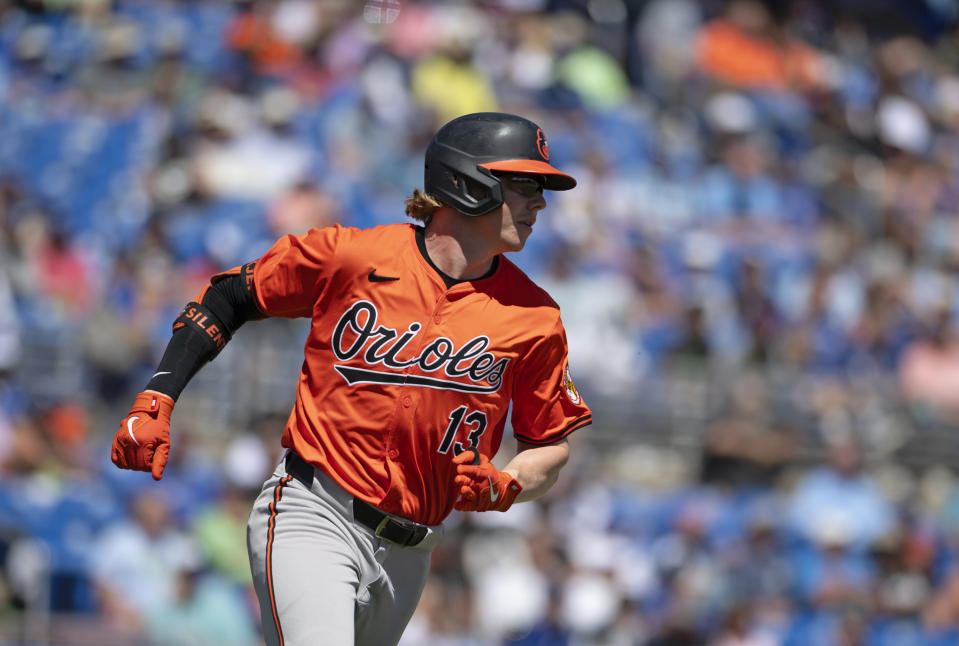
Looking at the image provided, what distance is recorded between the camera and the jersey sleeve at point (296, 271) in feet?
13.4

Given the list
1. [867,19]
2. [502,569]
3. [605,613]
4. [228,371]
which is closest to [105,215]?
[228,371]

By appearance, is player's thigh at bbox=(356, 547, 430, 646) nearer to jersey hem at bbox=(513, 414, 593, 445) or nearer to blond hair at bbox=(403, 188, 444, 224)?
jersey hem at bbox=(513, 414, 593, 445)

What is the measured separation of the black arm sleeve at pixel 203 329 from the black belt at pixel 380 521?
426mm

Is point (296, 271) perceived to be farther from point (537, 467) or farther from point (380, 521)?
point (537, 467)

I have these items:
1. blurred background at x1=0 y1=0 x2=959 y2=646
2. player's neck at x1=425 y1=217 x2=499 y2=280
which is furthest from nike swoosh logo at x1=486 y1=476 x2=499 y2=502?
blurred background at x1=0 y1=0 x2=959 y2=646

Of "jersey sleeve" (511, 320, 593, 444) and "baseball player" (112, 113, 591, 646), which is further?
"jersey sleeve" (511, 320, 593, 444)

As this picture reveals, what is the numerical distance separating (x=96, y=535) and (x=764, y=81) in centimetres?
833

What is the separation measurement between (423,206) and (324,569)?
3.76ft

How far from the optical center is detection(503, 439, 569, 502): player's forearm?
13.4 ft

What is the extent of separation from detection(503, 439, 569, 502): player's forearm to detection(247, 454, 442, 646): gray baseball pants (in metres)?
0.32

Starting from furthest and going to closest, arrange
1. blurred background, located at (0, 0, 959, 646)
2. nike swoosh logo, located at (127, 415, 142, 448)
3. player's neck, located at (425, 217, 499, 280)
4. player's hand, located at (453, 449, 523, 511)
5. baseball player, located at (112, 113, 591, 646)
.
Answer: blurred background, located at (0, 0, 959, 646) → player's neck, located at (425, 217, 499, 280) → baseball player, located at (112, 113, 591, 646) → nike swoosh logo, located at (127, 415, 142, 448) → player's hand, located at (453, 449, 523, 511)

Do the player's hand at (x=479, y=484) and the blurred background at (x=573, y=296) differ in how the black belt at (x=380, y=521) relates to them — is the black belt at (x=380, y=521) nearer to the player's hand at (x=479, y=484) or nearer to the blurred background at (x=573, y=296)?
the player's hand at (x=479, y=484)

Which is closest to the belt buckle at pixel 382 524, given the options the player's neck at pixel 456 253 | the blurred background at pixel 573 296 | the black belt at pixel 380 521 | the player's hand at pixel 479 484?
the black belt at pixel 380 521

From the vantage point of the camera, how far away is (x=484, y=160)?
13.3ft
